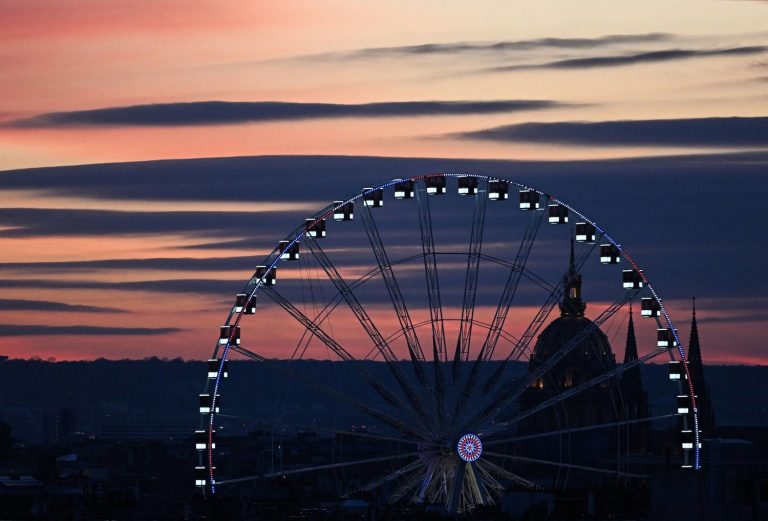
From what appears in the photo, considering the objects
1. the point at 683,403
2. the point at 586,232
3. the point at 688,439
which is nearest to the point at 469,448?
the point at 688,439

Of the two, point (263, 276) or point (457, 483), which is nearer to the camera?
point (457, 483)

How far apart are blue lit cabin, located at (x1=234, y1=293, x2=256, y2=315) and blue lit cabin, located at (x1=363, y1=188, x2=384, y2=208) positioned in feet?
29.1

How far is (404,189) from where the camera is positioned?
14750 centimetres

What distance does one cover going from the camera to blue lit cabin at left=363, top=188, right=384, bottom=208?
486ft

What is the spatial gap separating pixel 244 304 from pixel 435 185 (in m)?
13.0

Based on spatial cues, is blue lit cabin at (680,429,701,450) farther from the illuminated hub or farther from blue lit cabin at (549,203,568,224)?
the illuminated hub

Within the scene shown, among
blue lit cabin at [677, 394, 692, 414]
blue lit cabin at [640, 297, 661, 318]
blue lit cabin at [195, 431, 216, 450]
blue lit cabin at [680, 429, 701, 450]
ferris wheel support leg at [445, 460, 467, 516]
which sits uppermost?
blue lit cabin at [640, 297, 661, 318]

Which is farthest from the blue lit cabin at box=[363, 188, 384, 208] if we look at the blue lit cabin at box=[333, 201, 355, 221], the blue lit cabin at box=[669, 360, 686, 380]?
the blue lit cabin at box=[669, 360, 686, 380]

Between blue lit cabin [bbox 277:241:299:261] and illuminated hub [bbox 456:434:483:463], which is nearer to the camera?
illuminated hub [bbox 456:434:483:463]

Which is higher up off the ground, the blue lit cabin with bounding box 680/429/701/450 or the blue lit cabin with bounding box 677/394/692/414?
the blue lit cabin with bounding box 677/394/692/414

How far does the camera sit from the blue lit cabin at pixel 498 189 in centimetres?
14612

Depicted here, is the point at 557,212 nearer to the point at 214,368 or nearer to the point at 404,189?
the point at 404,189

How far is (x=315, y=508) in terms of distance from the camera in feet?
603

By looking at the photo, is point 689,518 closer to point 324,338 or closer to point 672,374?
point 672,374
